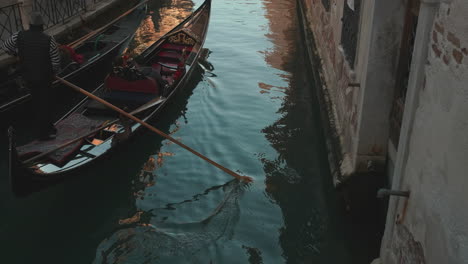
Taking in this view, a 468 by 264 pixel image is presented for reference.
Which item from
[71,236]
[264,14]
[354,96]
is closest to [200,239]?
[71,236]

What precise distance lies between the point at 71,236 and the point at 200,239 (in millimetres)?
1138

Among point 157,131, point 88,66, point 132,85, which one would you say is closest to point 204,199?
point 157,131

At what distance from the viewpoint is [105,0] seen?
11.8 m

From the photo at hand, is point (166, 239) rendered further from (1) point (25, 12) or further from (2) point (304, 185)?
(1) point (25, 12)

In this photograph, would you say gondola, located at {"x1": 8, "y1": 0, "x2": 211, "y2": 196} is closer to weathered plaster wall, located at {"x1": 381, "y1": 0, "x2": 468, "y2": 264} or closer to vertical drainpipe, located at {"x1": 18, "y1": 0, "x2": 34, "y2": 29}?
vertical drainpipe, located at {"x1": 18, "y1": 0, "x2": 34, "y2": 29}

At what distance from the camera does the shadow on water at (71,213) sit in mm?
4160

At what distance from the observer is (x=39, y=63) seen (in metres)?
4.84

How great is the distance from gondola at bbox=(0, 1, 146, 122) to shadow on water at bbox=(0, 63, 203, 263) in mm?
716

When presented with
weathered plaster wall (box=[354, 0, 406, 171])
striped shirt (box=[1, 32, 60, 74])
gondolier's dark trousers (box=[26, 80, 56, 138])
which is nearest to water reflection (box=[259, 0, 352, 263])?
weathered plaster wall (box=[354, 0, 406, 171])

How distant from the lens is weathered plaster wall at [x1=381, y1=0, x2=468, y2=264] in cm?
215

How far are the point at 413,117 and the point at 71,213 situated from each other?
3.25m

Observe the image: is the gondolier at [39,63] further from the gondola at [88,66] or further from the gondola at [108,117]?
the gondola at [88,66]

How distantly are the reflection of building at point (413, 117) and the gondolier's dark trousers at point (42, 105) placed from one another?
9.41 ft

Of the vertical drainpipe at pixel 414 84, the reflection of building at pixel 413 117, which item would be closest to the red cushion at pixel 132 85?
the reflection of building at pixel 413 117
